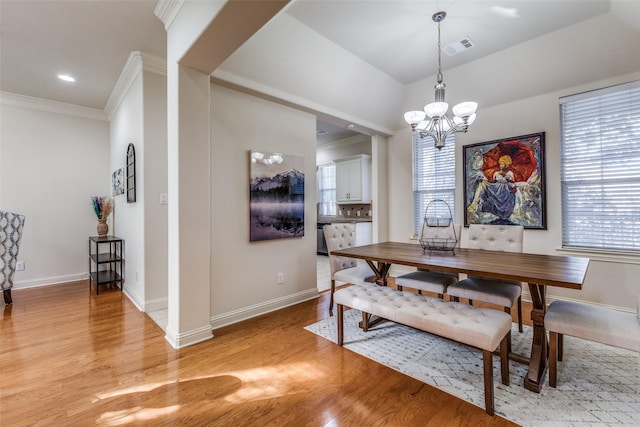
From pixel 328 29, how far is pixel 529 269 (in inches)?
112

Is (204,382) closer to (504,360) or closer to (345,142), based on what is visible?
(504,360)

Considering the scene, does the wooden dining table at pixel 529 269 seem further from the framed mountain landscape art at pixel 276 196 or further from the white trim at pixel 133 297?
the white trim at pixel 133 297

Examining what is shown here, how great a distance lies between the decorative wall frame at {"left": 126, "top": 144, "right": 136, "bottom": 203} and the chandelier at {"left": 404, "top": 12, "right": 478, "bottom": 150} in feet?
10.7

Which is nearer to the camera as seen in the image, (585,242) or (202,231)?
(202,231)

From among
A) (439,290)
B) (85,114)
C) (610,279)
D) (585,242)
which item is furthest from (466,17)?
(85,114)

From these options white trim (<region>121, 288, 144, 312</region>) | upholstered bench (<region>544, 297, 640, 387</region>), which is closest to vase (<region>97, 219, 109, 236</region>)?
white trim (<region>121, 288, 144, 312</region>)

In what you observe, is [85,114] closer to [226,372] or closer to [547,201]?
[226,372]

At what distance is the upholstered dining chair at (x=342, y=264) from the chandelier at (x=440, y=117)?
1481 millimetres

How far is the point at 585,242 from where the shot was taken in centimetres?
330

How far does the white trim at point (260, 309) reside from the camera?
2.84 meters

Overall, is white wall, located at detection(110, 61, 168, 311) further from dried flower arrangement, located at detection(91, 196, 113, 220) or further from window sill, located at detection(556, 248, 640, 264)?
window sill, located at detection(556, 248, 640, 264)

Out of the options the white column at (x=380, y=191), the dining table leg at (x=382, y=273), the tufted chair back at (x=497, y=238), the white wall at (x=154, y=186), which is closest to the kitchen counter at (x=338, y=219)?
the white column at (x=380, y=191)

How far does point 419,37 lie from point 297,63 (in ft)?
4.51

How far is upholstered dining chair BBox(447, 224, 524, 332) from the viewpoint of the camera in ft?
7.65
